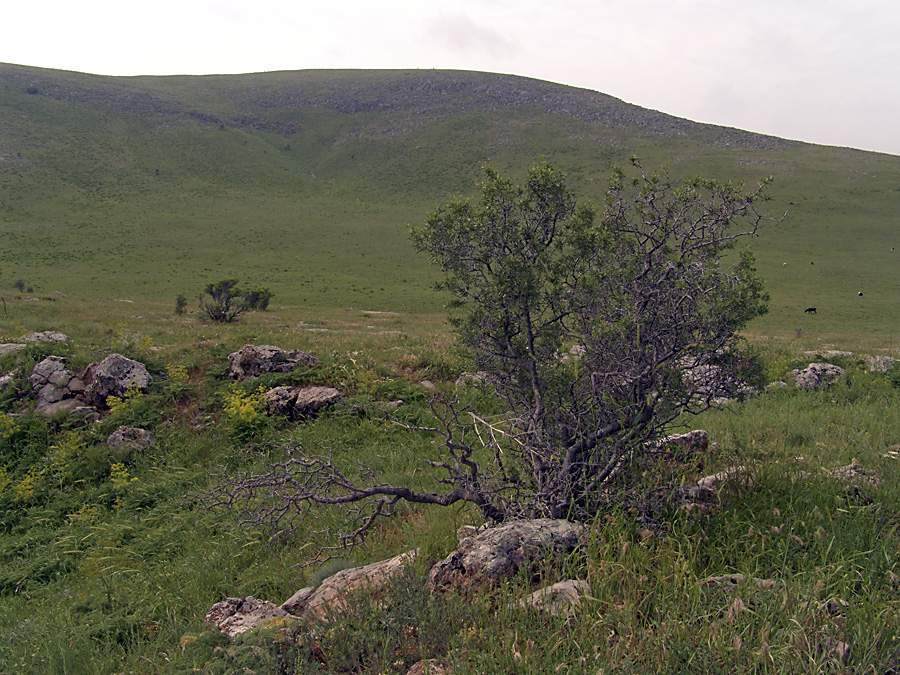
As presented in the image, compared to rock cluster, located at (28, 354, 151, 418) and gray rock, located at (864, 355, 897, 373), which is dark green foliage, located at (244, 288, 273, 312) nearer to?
rock cluster, located at (28, 354, 151, 418)

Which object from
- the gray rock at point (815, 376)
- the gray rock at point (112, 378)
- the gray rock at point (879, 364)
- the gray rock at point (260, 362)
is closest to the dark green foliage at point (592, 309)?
the gray rock at point (260, 362)

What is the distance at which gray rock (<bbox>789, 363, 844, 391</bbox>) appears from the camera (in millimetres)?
9844

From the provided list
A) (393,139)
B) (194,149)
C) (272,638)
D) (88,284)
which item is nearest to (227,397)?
(272,638)

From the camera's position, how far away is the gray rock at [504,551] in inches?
116

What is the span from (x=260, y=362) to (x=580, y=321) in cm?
734

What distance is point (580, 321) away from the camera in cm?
425

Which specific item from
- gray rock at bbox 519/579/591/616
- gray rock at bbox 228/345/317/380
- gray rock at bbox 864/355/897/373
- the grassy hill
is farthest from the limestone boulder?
the grassy hill

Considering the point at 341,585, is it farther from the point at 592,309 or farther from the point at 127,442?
the point at 127,442

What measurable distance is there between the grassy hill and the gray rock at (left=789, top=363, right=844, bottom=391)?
2154cm

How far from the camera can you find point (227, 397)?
8758mm

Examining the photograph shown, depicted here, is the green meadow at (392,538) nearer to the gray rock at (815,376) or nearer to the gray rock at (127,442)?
the gray rock at (127,442)

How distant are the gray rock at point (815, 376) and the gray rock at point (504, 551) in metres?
8.95

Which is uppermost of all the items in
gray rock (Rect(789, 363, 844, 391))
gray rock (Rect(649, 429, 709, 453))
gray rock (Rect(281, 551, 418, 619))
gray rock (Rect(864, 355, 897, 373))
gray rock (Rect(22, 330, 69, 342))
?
gray rock (Rect(649, 429, 709, 453))

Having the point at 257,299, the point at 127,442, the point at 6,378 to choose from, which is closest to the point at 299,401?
the point at 127,442
